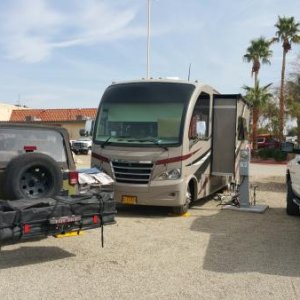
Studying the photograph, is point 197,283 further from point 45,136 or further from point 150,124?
point 150,124

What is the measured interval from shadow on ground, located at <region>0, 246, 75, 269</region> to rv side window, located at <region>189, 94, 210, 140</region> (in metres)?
4.35

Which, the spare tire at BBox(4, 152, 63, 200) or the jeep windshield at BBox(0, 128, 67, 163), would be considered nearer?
the spare tire at BBox(4, 152, 63, 200)

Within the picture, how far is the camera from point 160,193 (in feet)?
33.6

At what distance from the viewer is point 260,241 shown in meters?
8.03

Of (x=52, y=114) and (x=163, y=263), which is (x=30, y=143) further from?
(x=52, y=114)

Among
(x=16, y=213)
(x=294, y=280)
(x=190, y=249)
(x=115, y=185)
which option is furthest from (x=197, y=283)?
(x=115, y=185)

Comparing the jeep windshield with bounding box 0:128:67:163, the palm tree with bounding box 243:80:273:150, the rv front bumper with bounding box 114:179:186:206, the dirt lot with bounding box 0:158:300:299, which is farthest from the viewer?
the palm tree with bounding box 243:80:273:150

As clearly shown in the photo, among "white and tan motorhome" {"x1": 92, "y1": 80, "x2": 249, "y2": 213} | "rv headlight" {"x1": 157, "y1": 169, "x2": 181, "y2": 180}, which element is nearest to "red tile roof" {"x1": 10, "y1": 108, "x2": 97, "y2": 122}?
"white and tan motorhome" {"x1": 92, "y1": 80, "x2": 249, "y2": 213}

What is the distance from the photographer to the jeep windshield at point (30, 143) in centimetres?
701

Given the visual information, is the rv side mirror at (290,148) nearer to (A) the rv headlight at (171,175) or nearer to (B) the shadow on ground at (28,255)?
(A) the rv headlight at (171,175)

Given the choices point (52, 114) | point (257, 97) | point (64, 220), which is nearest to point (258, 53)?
point (257, 97)

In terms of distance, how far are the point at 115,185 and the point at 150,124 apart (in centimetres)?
146

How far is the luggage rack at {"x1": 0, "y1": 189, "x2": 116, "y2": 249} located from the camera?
19.4 ft

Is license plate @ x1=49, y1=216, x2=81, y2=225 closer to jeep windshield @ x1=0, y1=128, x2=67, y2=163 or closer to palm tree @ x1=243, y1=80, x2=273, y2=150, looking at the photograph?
jeep windshield @ x1=0, y1=128, x2=67, y2=163
